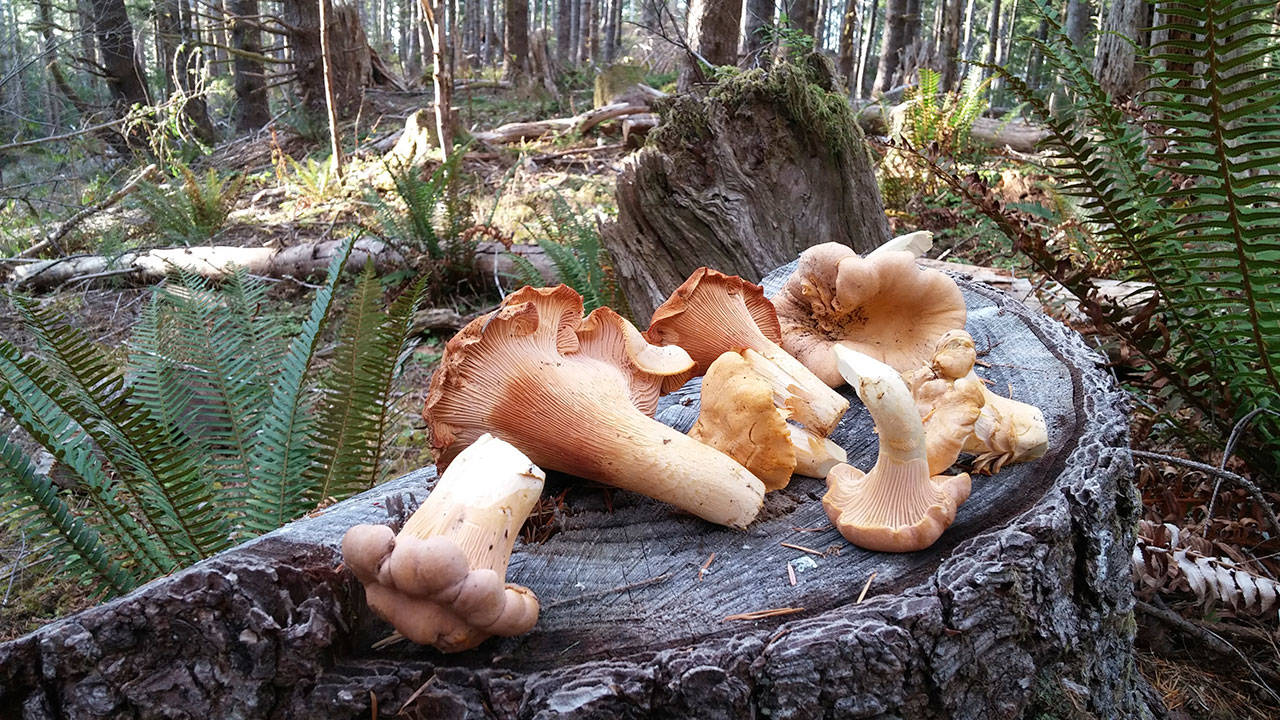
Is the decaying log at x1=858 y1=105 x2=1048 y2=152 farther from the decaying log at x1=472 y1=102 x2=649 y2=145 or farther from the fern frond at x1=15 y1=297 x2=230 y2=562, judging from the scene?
the fern frond at x1=15 y1=297 x2=230 y2=562

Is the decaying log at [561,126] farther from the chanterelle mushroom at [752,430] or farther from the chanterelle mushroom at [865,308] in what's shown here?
the chanterelle mushroom at [752,430]

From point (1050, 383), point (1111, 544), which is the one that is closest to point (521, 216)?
point (1050, 383)

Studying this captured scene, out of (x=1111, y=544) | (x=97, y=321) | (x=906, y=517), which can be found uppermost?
(x=906, y=517)

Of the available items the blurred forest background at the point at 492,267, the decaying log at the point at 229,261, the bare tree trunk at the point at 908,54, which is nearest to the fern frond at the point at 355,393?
the blurred forest background at the point at 492,267

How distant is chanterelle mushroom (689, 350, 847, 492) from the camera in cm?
177

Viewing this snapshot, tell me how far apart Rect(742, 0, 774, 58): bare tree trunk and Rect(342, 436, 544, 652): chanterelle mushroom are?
780cm

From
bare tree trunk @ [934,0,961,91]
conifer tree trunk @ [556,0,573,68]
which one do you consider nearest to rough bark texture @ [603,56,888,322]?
bare tree trunk @ [934,0,961,91]

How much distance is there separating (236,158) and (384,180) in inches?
185

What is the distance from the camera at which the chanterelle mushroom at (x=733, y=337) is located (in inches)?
79.4

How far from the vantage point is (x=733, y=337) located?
2.21 meters

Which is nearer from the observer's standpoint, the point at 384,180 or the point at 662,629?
the point at 662,629

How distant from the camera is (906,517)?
5.07ft

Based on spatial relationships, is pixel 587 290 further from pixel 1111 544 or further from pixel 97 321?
pixel 97 321

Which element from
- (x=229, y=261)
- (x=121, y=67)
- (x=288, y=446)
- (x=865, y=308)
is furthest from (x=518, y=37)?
(x=865, y=308)
